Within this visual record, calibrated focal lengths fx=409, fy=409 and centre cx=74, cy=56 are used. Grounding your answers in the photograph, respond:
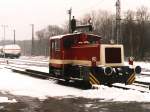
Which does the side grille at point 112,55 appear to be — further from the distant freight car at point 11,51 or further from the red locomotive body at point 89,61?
the distant freight car at point 11,51

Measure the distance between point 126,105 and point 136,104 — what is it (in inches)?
15.4

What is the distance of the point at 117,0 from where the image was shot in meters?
48.5

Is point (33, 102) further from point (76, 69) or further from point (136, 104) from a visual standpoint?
point (76, 69)

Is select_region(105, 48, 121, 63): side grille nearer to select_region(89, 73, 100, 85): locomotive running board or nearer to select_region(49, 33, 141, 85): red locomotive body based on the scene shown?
select_region(49, 33, 141, 85): red locomotive body

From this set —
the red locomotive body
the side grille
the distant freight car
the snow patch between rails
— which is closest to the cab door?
the red locomotive body

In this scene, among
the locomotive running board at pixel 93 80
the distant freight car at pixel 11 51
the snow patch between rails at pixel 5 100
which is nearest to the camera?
the snow patch between rails at pixel 5 100

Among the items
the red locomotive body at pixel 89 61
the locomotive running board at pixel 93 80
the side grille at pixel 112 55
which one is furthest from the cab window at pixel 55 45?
the locomotive running board at pixel 93 80

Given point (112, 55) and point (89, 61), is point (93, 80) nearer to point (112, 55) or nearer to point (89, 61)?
point (89, 61)

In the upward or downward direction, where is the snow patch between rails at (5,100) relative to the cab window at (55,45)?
downward

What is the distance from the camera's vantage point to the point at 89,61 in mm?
20078

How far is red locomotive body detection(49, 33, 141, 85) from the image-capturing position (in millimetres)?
19125

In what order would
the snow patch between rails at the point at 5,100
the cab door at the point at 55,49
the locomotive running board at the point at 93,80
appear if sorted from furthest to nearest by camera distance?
the cab door at the point at 55,49 → the locomotive running board at the point at 93,80 → the snow patch between rails at the point at 5,100

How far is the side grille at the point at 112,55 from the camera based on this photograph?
765 inches

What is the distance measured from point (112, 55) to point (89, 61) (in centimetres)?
122
